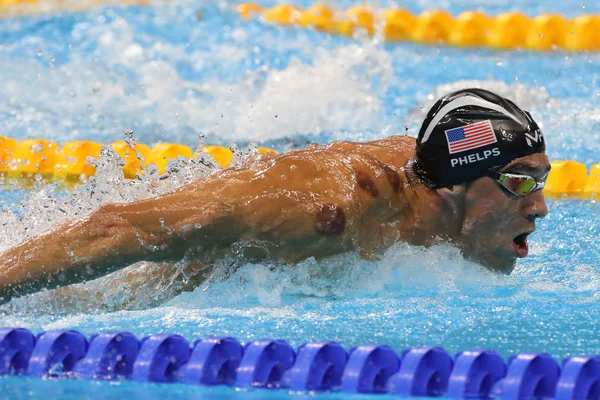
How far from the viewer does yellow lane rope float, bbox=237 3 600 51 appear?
734cm

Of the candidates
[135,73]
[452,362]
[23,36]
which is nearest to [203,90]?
[135,73]

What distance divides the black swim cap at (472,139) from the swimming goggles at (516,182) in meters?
0.03

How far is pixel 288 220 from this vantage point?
2471 mm

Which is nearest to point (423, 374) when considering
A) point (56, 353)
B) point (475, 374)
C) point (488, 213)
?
point (475, 374)

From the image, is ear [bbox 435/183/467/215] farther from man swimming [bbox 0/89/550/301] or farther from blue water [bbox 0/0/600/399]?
blue water [bbox 0/0/600/399]

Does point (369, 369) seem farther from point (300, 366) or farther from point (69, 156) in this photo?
point (69, 156)

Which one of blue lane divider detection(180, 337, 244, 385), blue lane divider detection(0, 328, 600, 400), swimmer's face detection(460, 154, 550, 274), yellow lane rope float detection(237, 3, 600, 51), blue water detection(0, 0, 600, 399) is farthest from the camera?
yellow lane rope float detection(237, 3, 600, 51)

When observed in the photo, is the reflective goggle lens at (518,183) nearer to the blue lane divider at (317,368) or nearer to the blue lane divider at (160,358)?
the blue lane divider at (317,368)

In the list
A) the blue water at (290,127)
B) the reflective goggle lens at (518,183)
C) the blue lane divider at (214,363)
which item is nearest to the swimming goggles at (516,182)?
the reflective goggle lens at (518,183)

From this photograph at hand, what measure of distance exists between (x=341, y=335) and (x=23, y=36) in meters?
5.58

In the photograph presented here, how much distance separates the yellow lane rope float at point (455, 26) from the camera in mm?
7336

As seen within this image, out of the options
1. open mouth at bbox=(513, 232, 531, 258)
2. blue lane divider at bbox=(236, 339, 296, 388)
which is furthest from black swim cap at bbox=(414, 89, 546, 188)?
→ blue lane divider at bbox=(236, 339, 296, 388)

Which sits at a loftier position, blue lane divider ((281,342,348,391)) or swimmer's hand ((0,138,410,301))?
swimmer's hand ((0,138,410,301))

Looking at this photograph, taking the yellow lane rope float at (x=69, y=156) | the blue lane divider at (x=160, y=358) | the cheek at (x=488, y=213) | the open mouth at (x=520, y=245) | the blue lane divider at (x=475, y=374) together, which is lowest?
the blue lane divider at (x=475, y=374)
